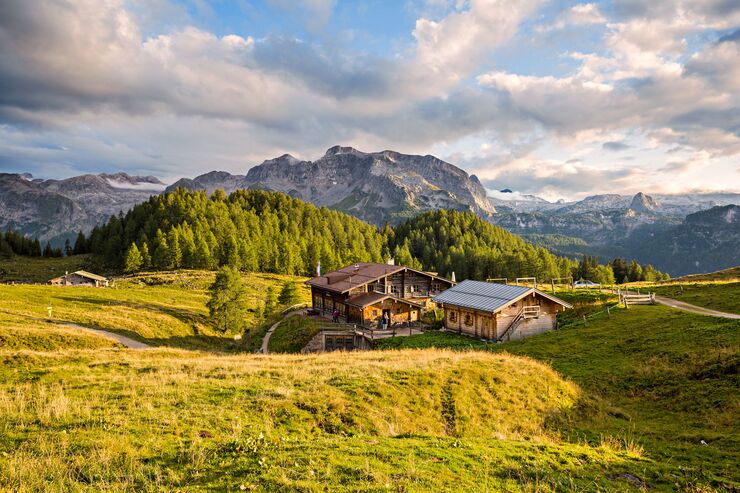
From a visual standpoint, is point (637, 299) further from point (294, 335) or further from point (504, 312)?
point (294, 335)

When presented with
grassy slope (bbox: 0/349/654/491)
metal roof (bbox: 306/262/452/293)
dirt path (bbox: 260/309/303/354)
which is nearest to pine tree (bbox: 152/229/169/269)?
dirt path (bbox: 260/309/303/354)

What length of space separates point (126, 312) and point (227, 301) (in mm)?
15169

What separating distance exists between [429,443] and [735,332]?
28.7 metres

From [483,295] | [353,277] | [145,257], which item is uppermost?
[145,257]

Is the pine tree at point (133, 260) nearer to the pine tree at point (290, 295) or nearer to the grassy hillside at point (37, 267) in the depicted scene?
the grassy hillside at point (37, 267)

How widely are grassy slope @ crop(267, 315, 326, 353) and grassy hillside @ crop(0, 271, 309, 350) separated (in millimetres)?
11929

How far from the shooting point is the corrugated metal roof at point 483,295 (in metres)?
43.6

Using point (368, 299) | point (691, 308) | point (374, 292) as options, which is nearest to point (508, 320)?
point (368, 299)

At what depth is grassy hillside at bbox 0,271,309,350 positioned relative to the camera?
52781 mm

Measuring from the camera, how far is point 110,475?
922 centimetres

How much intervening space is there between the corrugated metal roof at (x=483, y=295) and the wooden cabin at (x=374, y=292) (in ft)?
22.9

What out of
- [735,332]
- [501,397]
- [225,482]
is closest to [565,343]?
[735,332]

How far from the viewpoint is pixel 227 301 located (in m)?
68.5

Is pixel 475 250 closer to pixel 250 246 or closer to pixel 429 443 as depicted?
pixel 250 246
